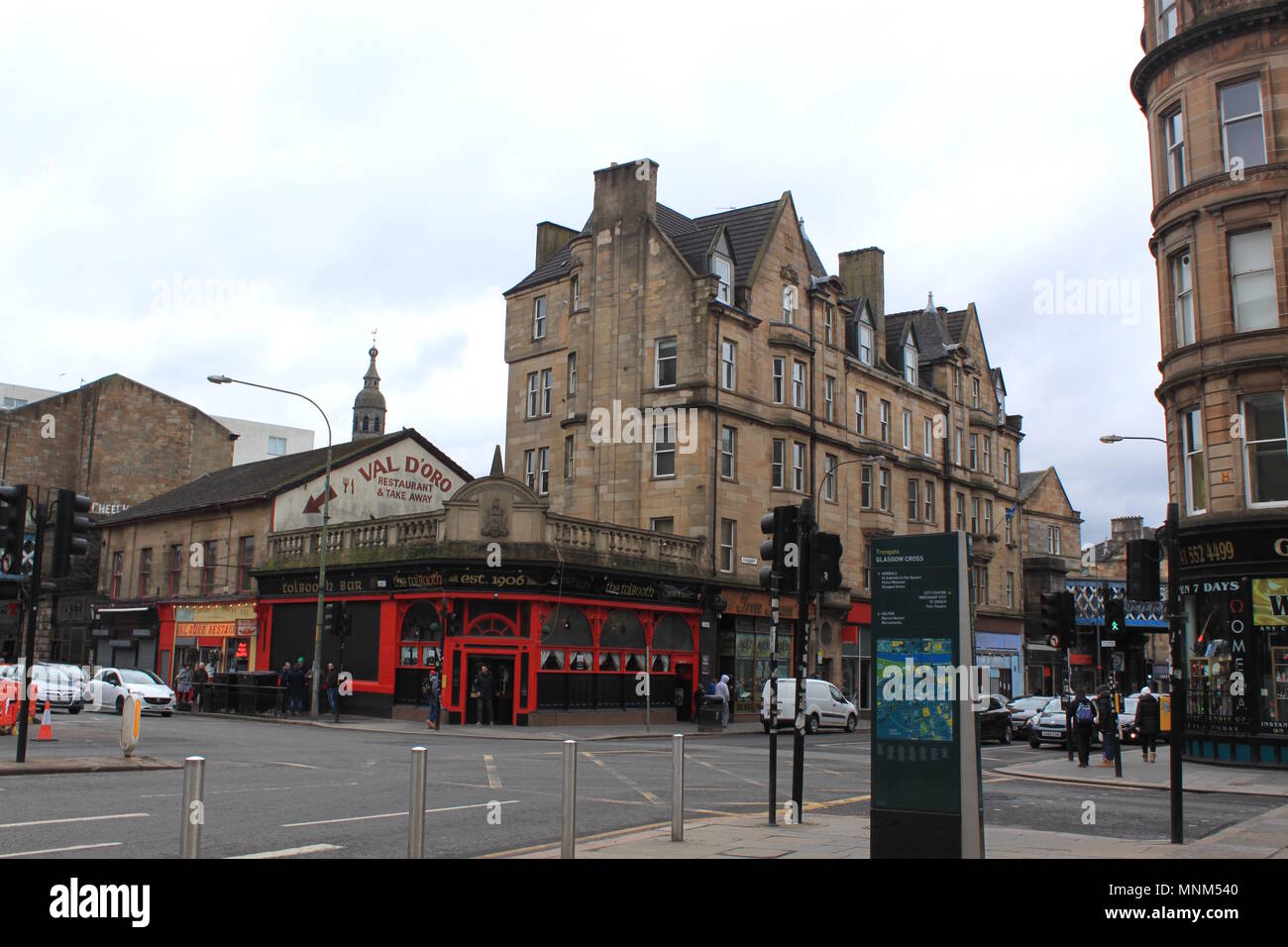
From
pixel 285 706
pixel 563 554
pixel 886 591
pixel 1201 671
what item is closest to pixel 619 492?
pixel 563 554

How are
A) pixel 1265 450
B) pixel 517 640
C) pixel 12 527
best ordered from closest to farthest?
pixel 12 527 < pixel 1265 450 < pixel 517 640

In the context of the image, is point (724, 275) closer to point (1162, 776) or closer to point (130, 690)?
point (130, 690)

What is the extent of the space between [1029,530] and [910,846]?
63.7 m

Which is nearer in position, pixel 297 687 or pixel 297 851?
pixel 297 851

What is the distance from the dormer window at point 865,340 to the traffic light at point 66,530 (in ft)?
121

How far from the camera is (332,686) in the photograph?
115 feet

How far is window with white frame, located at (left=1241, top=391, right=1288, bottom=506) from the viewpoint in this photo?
23.8 metres

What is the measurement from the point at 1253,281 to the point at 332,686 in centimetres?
2745

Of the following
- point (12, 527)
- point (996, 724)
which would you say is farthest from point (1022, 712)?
point (12, 527)

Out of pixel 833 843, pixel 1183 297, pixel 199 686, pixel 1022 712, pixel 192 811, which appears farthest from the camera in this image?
pixel 199 686

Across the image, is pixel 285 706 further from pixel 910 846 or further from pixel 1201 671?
pixel 910 846

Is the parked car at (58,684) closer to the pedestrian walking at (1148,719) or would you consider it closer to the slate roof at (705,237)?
the slate roof at (705,237)

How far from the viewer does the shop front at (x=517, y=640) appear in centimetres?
3366

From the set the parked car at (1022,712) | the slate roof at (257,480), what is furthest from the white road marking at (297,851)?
the slate roof at (257,480)
